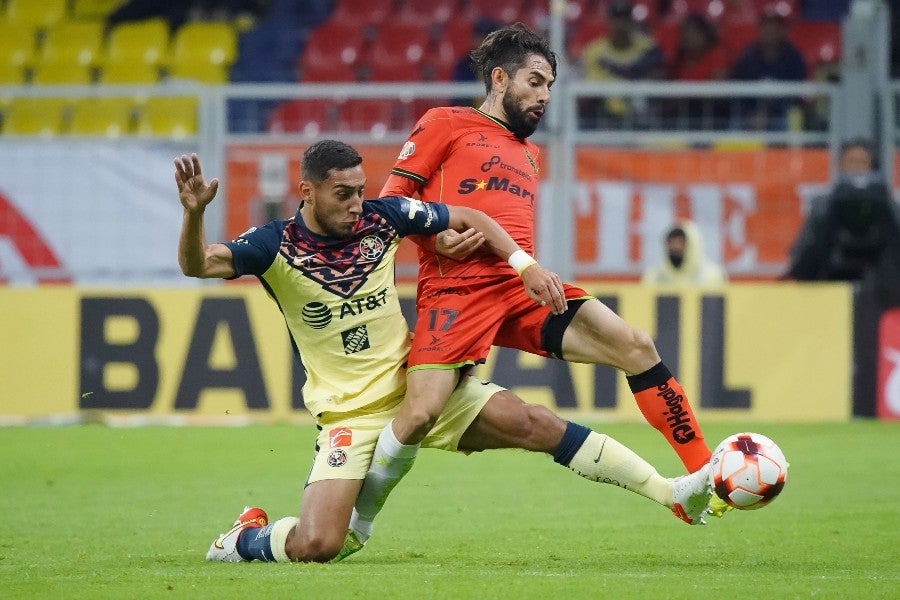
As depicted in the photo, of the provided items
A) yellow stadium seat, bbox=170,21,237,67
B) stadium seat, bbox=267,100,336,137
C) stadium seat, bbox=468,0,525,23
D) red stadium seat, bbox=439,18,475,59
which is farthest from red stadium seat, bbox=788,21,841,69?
yellow stadium seat, bbox=170,21,237,67

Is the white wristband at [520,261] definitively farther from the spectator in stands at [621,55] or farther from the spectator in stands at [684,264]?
the spectator in stands at [621,55]

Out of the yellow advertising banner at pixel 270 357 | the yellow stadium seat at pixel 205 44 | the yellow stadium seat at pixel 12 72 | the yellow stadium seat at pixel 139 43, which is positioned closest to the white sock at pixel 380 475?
the yellow advertising banner at pixel 270 357

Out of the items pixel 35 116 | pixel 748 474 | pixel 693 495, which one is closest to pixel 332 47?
pixel 35 116

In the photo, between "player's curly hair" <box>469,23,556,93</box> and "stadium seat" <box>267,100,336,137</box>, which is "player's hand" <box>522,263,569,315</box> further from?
"stadium seat" <box>267,100,336,137</box>

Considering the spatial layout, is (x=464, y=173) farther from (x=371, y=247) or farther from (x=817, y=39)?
(x=817, y=39)

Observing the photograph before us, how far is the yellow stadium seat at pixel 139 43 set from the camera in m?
17.2

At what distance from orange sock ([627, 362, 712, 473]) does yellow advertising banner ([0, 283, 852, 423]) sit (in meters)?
5.65

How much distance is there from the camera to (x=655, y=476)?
642 cm

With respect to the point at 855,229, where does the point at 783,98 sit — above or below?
above

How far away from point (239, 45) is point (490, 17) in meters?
2.94

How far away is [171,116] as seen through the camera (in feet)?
42.6

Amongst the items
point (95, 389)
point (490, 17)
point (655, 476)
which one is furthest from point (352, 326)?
point (490, 17)

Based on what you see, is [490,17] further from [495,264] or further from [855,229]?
[495,264]

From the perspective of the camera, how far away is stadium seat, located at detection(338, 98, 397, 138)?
12758 mm
